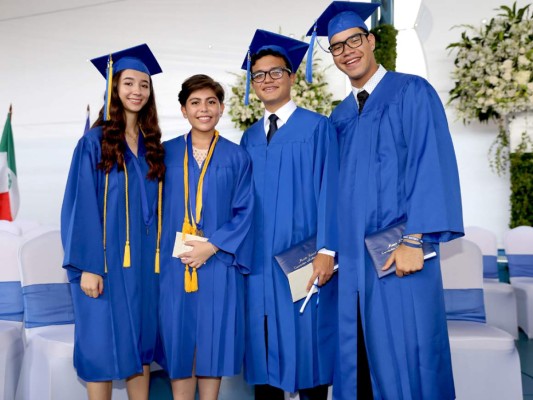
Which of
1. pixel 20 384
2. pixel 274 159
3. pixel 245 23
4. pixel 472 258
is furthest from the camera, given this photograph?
pixel 245 23

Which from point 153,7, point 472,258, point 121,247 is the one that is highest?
point 153,7

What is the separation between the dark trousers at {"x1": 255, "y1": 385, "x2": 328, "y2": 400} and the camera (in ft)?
7.24

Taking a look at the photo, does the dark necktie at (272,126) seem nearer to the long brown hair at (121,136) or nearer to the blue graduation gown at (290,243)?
the blue graduation gown at (290,243)

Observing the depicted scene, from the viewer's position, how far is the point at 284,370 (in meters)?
2.12

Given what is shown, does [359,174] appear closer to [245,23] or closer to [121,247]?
[121,247]

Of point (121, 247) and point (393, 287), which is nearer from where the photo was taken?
point (393, 287)

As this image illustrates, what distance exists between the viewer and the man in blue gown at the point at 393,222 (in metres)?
1.84

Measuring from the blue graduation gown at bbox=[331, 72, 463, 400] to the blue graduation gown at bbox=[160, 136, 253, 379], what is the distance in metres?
0.45

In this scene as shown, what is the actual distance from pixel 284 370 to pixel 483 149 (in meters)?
4.76

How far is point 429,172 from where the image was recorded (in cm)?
184

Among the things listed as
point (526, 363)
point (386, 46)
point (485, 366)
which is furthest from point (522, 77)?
point (485, 366)

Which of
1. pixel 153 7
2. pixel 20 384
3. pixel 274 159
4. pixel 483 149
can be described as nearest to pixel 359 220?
pixel 274 159

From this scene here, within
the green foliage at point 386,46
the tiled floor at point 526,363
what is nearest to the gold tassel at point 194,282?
the tiled floor at point 526,363

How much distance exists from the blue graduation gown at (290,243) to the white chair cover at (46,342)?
2.86ft
